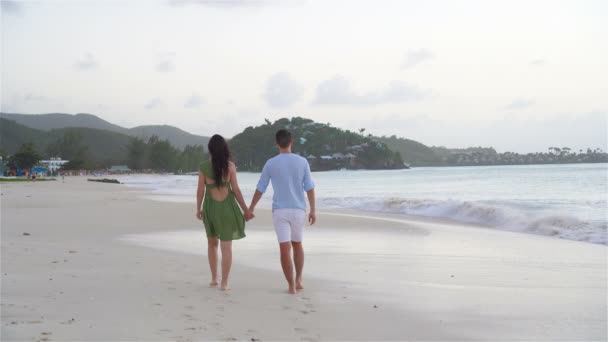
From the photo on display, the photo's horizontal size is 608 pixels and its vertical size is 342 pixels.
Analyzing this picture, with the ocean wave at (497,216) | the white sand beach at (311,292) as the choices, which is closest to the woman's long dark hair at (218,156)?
the white sand beach at (311,292)

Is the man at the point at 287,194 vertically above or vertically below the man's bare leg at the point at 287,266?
above

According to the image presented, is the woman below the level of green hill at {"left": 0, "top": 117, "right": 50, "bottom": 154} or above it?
below

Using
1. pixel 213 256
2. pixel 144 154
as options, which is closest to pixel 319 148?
pixel 144 154

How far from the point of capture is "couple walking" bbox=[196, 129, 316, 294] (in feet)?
18.6

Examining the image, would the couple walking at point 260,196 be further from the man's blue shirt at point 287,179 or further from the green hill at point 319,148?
the green hill at point 319,148

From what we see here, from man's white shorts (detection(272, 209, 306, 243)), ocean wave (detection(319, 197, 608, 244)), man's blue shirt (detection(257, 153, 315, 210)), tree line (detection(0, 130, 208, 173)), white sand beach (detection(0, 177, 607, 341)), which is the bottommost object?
ocean wave (detection(319, 197, 608, 244))

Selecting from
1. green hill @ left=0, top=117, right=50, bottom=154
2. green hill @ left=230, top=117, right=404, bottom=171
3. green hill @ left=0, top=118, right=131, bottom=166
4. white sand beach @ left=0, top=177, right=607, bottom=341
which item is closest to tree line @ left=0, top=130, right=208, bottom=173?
green hill @ left=0, top=118, right=131, bottom=166

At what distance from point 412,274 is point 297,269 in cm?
167

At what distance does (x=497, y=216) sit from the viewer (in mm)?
15672

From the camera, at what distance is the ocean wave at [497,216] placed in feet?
39.0

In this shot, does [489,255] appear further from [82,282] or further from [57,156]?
[57,156]

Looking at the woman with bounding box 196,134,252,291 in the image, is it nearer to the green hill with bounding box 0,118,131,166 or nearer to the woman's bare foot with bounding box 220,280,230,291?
Result: the woman's bare foot with bounding box 220,280,230,291

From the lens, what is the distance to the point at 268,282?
20.2ft

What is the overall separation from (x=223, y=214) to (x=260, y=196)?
1.40 feet
